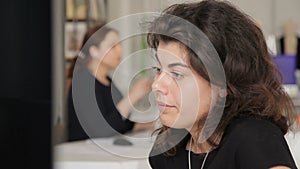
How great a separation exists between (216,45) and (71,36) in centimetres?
188

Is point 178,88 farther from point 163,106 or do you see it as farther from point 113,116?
point 113,116

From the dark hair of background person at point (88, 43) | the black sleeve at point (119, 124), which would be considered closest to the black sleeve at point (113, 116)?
the black sleeve at point (119, 124)

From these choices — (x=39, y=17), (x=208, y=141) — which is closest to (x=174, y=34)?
(x=208, y=141)

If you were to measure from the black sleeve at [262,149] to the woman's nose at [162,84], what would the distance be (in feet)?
0.41

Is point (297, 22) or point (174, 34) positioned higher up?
point (174, 34)

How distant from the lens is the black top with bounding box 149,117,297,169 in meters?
0.63

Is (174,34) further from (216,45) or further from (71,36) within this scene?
(71,36)

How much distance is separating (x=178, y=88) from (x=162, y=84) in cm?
2

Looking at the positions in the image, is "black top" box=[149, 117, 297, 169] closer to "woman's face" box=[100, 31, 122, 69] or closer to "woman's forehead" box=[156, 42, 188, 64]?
"woman's forehead" box=[156, 42, 188, 64]

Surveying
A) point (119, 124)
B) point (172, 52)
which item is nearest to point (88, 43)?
point (172, 52)

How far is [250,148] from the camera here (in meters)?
0.65

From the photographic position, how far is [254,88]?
705mm

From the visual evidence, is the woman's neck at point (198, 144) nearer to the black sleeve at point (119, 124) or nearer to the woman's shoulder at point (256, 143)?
the woman's shoulder at point (256, 143)

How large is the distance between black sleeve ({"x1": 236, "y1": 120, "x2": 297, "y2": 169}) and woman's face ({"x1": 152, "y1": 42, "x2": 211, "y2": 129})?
0.23 ft
